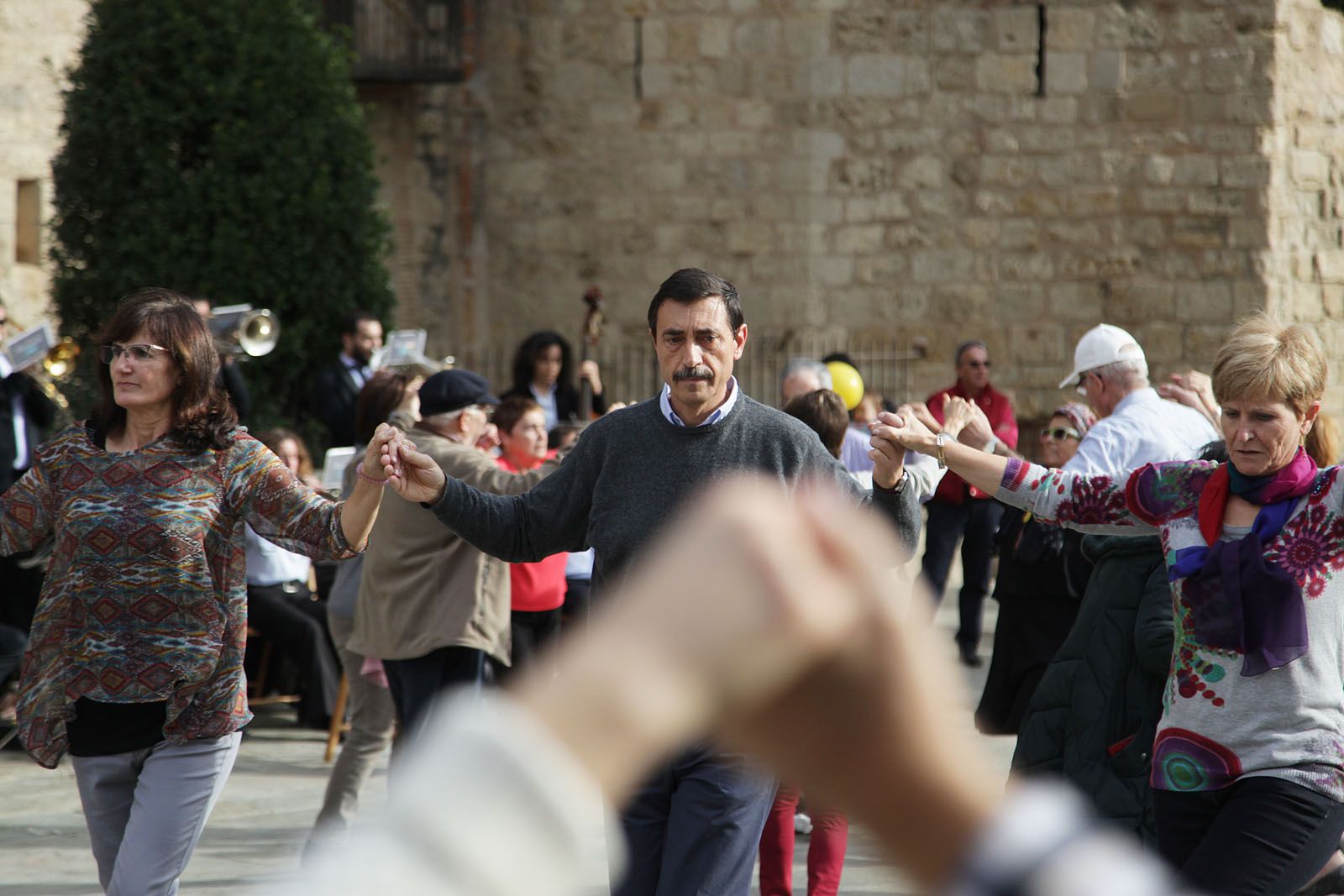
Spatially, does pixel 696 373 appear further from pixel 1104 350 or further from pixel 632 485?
pixel 1104 350

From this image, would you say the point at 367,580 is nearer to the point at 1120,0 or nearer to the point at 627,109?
the point at 627,109

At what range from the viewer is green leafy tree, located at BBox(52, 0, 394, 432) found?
1250cm

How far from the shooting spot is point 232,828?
6895 millimetres

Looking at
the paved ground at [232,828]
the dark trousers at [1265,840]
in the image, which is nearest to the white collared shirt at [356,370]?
the paved ground at [232,828]

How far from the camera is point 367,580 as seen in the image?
621 centimetres

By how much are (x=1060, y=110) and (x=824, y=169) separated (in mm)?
2484

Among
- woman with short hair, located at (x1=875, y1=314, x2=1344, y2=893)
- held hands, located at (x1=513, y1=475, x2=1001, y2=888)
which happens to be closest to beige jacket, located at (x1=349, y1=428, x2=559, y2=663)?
woman with short hair, located at (x1=875, y1=314, x2=1344, y2=893)

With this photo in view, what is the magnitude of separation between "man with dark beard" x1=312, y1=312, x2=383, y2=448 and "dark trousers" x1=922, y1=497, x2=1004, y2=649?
161 inches

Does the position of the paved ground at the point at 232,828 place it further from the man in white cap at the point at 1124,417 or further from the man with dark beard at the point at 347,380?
the man with dark beard at the point at 347,380

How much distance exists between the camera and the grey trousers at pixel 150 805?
4051mm

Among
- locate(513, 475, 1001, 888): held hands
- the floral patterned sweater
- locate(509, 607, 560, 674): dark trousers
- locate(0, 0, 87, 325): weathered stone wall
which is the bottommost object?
locate(509, 607, 560, 674): dark trousers

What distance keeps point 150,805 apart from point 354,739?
232cm

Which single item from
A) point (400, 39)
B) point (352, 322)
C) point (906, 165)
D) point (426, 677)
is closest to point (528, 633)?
point (426, 677)

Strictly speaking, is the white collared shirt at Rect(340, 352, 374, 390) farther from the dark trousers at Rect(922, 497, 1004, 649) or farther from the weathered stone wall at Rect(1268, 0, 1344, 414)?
the weathered stone wall at Rect(1268, 0, 1344, 414)
